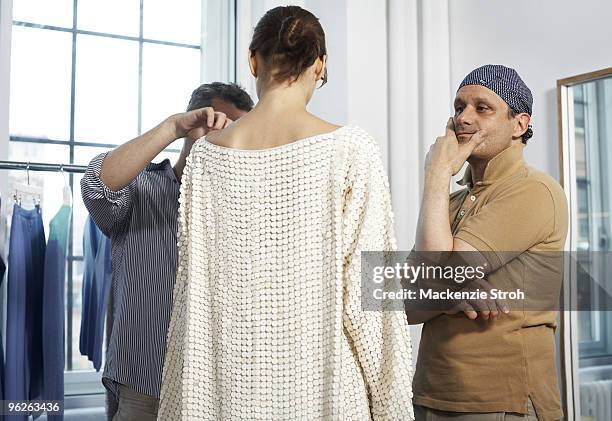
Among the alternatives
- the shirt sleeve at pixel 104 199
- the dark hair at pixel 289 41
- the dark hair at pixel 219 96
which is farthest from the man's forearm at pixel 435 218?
the shirt sleeve at pixel 104 199

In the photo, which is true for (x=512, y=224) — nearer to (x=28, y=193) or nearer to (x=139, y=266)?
(x=139, y=266)

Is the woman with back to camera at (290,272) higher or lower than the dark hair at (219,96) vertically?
lower

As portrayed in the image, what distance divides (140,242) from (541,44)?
4.72ft

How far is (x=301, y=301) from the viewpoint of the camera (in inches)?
46.3

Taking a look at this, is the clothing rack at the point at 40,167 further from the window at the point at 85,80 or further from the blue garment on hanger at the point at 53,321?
the window at the point at 85,80

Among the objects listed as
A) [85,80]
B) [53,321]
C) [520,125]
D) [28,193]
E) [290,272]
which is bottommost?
[53,321]

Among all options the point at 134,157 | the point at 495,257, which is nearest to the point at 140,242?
the point at 134,157

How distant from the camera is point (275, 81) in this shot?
1250mm

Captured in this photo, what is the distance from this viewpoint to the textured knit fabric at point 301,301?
45.8 inches

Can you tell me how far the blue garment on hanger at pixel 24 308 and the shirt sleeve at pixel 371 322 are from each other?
108cm

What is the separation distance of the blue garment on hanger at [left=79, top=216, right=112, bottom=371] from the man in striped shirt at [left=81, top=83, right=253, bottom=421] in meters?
0.34

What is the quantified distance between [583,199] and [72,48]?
180 centimetres

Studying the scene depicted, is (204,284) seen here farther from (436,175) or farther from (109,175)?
(436,175)

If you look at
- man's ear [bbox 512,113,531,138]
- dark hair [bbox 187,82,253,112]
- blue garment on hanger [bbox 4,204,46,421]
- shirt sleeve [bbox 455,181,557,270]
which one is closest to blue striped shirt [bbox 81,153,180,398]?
dark hair [bbox 187,82,253,112]
